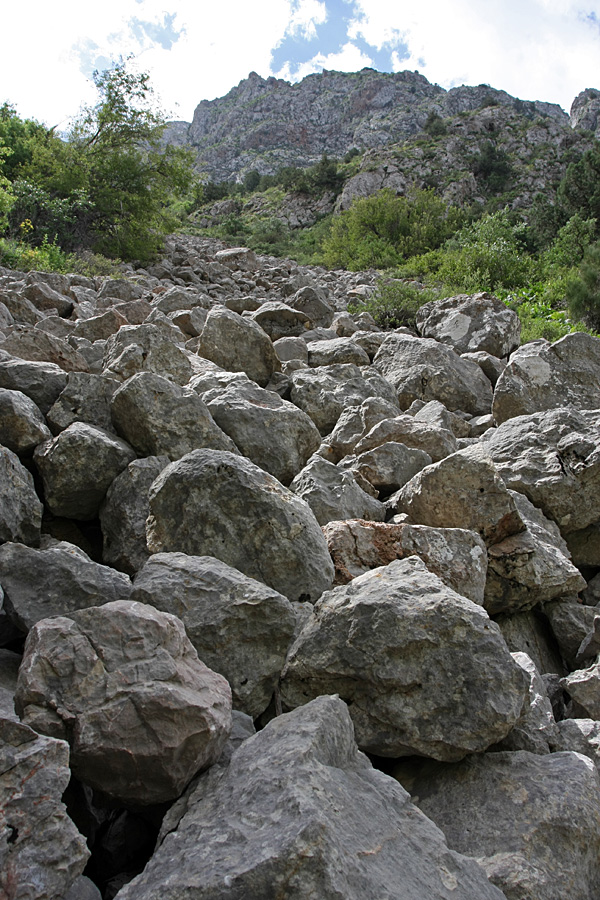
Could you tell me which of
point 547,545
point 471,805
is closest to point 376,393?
point 547,545

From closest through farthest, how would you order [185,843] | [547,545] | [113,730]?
[185,843]
[113,730]
[547,545]

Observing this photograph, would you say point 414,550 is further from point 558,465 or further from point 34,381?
point 34,381

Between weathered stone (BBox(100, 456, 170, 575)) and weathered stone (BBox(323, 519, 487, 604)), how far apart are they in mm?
827

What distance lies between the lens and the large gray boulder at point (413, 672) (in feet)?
6.09

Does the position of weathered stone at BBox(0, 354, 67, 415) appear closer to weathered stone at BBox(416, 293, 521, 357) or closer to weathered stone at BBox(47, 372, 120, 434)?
weathered stone at BBox(47, 372, 120, 434)

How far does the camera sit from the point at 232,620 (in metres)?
2.04

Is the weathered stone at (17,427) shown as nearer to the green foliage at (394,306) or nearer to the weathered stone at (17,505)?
the weathered stone at (17,505)

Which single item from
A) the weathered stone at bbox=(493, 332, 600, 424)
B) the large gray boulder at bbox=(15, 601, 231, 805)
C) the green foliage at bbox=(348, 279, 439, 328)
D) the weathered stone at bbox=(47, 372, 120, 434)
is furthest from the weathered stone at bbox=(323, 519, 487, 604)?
the green foliage at bbox=(348, 279, 439, 328)

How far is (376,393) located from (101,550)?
2.97 metres

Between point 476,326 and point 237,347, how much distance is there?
3.69 metres

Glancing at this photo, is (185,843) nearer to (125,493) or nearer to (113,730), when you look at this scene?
(113,730)

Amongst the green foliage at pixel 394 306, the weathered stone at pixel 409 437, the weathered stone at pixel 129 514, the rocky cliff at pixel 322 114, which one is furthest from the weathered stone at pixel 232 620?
the rocky cliff at pixel 322 114

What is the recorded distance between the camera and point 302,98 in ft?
338

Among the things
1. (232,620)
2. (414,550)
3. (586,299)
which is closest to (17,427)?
(232,620)
